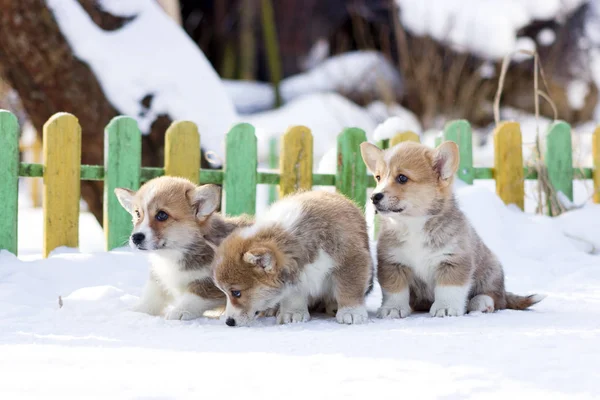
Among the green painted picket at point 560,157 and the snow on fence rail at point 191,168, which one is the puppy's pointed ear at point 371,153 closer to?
the snow on fence rail at point 191,168

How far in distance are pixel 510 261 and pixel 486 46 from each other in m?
9.28

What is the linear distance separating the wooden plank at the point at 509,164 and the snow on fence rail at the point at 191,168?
10mm

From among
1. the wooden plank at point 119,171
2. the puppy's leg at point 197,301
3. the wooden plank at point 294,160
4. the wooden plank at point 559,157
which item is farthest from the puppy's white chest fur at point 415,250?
the wooden plank at point 559,157

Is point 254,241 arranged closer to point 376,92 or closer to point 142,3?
point 142,3

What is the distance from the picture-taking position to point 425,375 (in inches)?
105

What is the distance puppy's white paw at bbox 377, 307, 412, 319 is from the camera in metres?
4.09

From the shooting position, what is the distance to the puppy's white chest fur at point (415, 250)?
4059 mm

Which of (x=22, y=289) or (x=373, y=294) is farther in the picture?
(x=373, y=294)

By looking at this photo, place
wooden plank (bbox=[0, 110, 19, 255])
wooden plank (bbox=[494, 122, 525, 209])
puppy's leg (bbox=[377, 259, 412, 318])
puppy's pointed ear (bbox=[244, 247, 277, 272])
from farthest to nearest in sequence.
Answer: wooden plank (bbox=[494, 122, 525, 209]) → wooden plank (bbox=[0, 110, 19, 255]) → puppy's leg (bbox=[377, 259, 412, 318]) → puppy's pointed ear (bbox=[244, 247, 277, 272])

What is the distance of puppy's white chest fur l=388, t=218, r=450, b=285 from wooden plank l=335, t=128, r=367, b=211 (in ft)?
8.24

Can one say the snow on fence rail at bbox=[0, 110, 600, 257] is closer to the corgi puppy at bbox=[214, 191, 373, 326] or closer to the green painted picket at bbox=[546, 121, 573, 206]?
the green painted picket at bbox=[546, 121, 573, 206]

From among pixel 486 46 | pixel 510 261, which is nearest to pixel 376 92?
pixel 486 46

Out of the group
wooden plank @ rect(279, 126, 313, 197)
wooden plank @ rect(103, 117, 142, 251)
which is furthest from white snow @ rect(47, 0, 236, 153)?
wooden plank @ rect(103, 117, 142, 251)

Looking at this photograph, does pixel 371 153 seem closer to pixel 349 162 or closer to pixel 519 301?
pixel 519 301
